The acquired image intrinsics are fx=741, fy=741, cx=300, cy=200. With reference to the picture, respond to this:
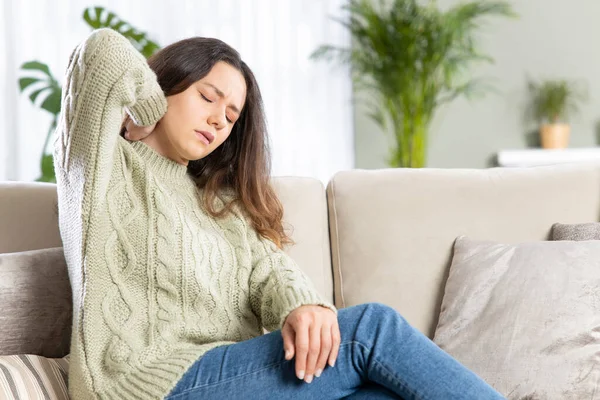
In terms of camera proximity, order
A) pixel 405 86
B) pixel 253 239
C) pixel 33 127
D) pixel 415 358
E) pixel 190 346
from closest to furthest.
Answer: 1. pixel 415 358
2. pixel 190 346
3. pixel 253 239
4. pixel 33 127
5. pixel 405 86

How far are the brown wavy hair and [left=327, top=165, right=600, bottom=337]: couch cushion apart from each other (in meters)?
0.22

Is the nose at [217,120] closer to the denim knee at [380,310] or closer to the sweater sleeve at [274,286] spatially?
the sweater sleeve at [274,286]

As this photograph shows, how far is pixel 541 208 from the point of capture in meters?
1.96

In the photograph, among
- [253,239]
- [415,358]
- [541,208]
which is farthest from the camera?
[541,208]

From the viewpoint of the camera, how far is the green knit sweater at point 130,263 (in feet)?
4.50

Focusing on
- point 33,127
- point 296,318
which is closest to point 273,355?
point 296,318

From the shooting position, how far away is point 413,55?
4.25 meters

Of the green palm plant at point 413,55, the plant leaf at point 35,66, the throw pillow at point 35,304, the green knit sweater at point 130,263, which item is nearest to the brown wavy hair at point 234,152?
the green knit sweater at point 130,263

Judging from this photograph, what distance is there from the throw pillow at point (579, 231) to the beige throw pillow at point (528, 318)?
0.09 meters

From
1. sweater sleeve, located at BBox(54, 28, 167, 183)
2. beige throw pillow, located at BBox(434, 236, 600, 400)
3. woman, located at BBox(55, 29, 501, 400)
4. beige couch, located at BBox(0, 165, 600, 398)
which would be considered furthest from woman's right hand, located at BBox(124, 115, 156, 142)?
beige throw pillow, located at BBox(434, 236, 600, 400)

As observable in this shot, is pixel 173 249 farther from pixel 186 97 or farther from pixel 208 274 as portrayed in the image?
pixel 186 97

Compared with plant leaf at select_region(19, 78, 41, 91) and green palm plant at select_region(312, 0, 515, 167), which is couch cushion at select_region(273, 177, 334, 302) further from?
green palm plant at select_region(312, 0, 515, 167)

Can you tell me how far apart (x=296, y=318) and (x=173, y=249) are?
12.8 inches

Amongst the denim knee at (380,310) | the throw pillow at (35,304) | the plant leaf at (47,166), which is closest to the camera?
the denim knee at (380,310)
